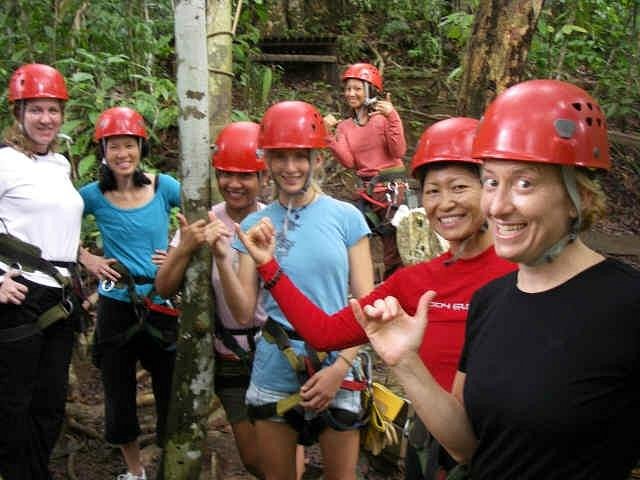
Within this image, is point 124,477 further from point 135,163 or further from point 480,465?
point 480,465

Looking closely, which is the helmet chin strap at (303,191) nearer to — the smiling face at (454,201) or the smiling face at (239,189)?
the smiling face at (239,189)

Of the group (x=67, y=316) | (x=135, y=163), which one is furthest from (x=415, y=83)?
(x=67, y=316)

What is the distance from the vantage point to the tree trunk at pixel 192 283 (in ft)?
9.84

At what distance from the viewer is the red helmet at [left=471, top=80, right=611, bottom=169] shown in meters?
1.66

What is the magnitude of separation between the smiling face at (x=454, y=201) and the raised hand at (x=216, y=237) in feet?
3.19

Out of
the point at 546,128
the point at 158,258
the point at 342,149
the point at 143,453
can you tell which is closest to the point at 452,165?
the point at 546,128

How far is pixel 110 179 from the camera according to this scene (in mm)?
4156

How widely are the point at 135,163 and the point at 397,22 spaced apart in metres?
11.4

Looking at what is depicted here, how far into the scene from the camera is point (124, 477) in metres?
4.28

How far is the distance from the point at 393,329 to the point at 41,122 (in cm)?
265

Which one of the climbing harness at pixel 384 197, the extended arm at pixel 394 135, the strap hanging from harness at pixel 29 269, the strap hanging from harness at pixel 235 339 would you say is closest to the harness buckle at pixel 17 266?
the strap hanging from harness at pixel 29 269

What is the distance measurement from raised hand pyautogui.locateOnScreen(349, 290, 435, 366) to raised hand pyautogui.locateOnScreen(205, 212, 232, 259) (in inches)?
46.8

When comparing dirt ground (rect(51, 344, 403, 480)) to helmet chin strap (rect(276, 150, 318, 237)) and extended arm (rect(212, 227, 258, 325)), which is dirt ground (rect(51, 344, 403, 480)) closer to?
extended arm (rect(212, 227, 258, 325))

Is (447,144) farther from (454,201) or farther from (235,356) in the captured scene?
(235,356)
